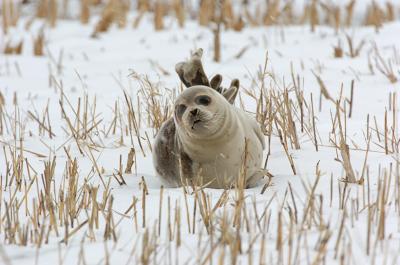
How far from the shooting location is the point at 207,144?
3.45 meters

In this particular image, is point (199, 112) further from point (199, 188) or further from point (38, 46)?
point (38, 46)

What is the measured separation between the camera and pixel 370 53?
23.9ft

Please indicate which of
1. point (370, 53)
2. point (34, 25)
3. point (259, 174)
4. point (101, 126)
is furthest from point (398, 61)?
point (34, 25)

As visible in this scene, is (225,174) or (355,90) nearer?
(225,174)

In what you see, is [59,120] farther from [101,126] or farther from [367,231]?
[367,231]

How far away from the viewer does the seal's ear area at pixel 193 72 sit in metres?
3.74

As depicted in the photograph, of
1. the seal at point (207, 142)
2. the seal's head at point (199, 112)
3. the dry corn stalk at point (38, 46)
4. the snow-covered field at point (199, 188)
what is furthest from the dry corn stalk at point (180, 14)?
the seal's head at point (199, 112)

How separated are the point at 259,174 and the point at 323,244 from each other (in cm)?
114

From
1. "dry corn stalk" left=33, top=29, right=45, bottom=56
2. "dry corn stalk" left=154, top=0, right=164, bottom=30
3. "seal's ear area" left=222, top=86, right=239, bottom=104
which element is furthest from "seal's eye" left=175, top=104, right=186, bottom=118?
"dry corn stalk" left=154, top=0, right=164, bottom=30

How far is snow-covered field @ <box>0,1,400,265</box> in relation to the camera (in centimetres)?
278

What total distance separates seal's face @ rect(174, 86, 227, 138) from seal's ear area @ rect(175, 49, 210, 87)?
35 cm

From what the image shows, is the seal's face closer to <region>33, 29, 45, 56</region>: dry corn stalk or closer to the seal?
the seal

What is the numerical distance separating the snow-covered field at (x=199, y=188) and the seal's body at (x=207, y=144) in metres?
0.09

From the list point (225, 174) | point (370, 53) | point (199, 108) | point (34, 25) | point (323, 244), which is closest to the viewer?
point (323, 244)
